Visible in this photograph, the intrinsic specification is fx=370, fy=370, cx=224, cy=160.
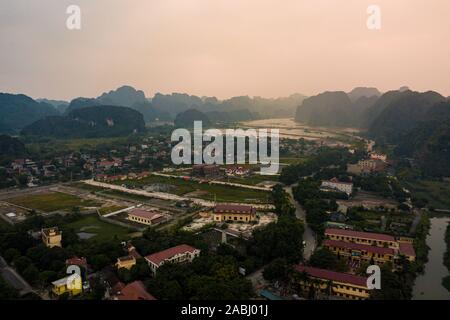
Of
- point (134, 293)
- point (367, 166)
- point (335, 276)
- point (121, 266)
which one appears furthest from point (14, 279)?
point (367, 166)

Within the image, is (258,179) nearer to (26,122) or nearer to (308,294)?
(308,294)

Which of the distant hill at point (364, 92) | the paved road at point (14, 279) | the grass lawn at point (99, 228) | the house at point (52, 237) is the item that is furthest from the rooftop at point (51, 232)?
the distant hill at point (364, 92)

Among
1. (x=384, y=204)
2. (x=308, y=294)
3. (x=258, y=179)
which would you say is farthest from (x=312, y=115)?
(x=308, y=294)

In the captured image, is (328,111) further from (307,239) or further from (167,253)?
(167,253)

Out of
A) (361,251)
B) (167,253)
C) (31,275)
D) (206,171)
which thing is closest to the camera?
(31,275)

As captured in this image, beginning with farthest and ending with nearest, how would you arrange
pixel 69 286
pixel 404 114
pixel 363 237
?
pixel 404 114
pixel 363 237
pixel 69 286

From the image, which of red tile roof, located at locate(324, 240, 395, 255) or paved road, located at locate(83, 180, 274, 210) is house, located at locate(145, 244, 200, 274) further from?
paved road, located at locate(83, 180, 274, 210)

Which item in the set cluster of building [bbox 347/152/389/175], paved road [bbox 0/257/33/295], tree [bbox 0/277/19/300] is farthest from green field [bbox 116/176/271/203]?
tree [bbox 0/277/19/300]
